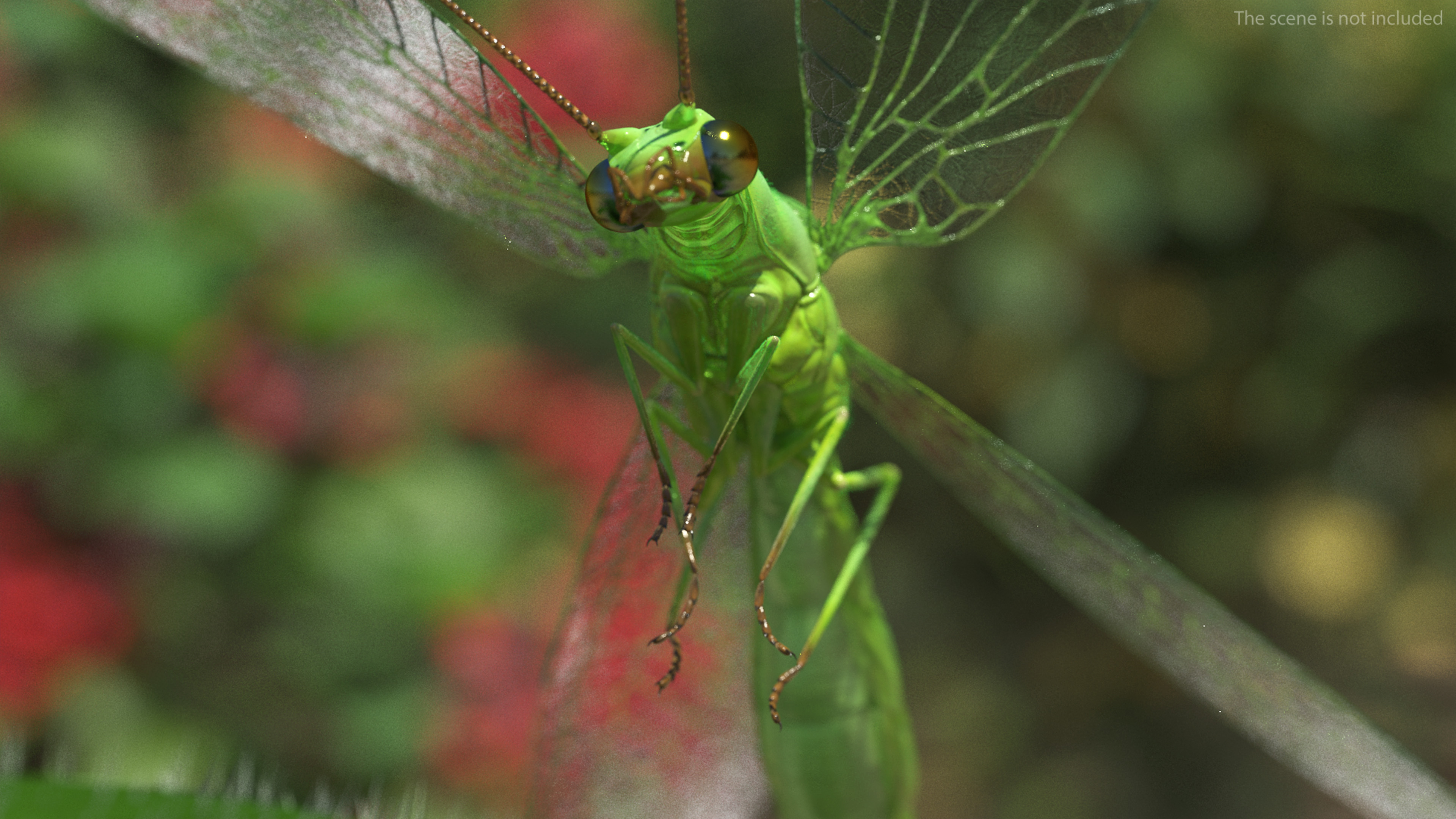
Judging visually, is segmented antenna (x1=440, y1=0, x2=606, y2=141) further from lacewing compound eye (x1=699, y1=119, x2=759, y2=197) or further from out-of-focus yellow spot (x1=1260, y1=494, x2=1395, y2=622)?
out-of-focus yellow spot (x1=1260, y1=494, x2=1395, y2=622)

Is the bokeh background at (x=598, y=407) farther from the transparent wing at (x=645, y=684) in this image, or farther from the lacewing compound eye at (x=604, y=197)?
the lacewing compound eye at (x=604, y=197)

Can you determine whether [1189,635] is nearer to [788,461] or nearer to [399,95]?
[788,461]

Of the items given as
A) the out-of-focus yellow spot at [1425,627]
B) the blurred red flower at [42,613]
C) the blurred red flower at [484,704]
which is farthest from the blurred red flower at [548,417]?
the out-of-focus yellow spot at [1425,627]

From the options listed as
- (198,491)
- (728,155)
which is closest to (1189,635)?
(728,155)

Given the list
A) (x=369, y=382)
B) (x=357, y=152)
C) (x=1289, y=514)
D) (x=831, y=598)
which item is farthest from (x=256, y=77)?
(x=1289, y=514)

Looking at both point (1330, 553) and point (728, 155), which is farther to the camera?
point (1330, 553)

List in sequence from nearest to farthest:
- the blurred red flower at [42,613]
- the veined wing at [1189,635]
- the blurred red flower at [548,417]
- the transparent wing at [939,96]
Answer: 1. the transparent wing at [939,96]
2. the veined wing at [1189,635]
3. the blurred red flower at [42,613]
4. the blurred red flower at [548,417]
